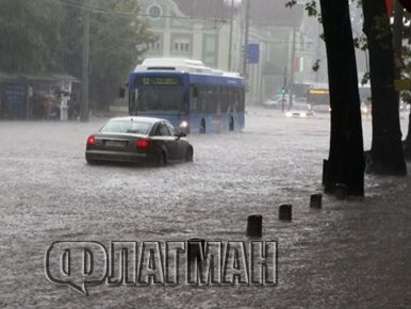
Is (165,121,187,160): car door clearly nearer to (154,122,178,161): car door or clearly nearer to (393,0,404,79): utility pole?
(154,122,178,161): car door

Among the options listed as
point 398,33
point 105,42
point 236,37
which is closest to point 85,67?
point 105,42

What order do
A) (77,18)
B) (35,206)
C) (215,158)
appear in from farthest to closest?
1. (77,18)
2. (215,158)
3. (35,206)

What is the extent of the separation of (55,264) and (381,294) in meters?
3.65

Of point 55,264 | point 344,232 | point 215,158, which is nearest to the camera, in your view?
point 55,264

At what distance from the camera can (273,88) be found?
12912cm

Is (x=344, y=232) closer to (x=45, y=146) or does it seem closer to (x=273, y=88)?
(x=45, y=146)

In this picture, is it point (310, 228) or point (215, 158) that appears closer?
point (310, 228)

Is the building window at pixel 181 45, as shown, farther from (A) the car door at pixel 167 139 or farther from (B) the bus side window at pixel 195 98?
(A) the car door at pixel 167 139

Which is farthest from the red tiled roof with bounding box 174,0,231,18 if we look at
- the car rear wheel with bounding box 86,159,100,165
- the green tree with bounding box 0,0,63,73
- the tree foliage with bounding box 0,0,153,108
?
the car rear wheel with bounding box 86,159,100,165

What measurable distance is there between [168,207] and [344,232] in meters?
3.91

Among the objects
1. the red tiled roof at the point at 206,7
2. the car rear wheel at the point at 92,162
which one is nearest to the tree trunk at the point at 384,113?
the car rear wheel at the point at 92,162

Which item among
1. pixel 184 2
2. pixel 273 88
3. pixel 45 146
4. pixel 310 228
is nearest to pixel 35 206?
pixel 310 228

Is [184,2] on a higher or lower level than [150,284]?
higher

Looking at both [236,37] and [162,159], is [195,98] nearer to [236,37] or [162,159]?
[162,159]
